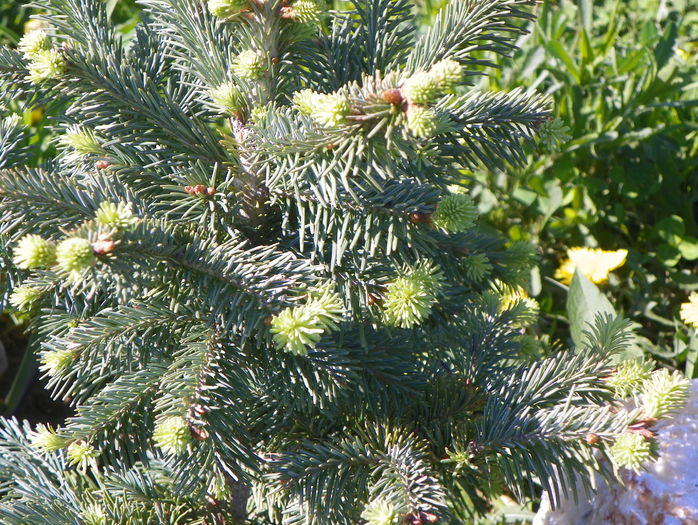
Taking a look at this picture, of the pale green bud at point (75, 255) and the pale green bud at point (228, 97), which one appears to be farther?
the pale green bud at point (228, 97)

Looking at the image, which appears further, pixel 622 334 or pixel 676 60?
pixel 676 60

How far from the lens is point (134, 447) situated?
2.93 ft

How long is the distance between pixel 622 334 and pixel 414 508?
1.37ft

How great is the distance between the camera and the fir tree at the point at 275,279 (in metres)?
0.75

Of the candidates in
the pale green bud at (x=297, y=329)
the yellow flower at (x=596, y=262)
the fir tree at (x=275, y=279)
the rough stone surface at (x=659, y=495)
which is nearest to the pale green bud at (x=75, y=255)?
the fir tree at (x=275, y=279)

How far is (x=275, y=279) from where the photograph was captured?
76 cm

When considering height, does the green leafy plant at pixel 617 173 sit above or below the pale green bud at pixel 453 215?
below

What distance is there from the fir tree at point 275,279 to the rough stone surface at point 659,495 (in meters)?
0.25

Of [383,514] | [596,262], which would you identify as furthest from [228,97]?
[596,262]

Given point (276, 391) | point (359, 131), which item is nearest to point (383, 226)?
point (359, 131)

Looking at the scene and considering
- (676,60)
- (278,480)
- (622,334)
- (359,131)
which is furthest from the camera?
(676,60)

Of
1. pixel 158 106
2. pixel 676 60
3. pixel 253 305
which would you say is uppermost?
pixel 158 106

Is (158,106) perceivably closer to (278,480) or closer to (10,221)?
(10,221)

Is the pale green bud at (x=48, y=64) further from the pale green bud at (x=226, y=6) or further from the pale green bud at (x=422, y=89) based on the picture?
the pale green bud at (x=422, y=89)
